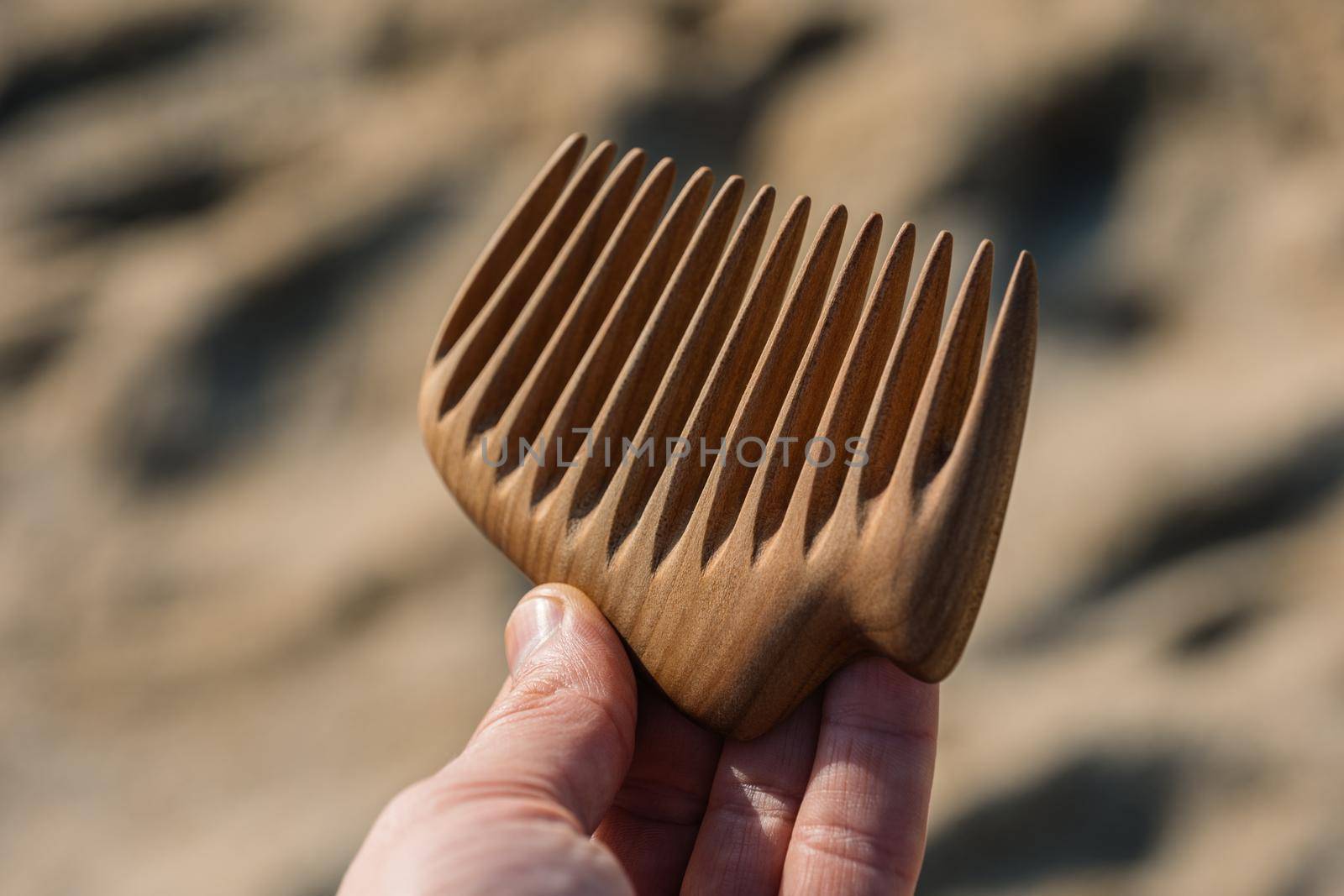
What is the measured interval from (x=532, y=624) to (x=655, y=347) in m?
0.28

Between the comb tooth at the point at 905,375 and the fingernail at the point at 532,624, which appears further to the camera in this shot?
the fingernail at the point at 532,624

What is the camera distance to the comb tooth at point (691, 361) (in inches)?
38.6

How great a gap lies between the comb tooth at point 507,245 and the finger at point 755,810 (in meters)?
0.50

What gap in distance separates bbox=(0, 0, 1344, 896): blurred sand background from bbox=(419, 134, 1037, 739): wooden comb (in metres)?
0.43

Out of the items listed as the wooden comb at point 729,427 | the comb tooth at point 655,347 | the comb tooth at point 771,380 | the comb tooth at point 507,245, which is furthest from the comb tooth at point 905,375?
the comb tooth at point 507,245

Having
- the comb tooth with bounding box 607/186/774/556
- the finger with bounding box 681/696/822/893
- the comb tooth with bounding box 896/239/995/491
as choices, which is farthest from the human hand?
the comb tooth with bounding box 896/239/995/491

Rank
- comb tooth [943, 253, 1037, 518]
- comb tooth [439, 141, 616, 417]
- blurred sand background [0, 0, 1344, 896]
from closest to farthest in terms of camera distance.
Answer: comb tooth [943, 253, 1037, 518]
comb tooth [439, 141, 616, 417]
blurred sand background [0, 0, 1344, 896]

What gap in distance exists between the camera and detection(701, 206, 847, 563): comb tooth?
937 mm

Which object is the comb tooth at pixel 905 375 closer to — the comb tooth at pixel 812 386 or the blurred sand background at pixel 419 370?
the comb tooth at pixel 812 386

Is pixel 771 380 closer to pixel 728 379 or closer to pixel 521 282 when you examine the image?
pixel 728 379

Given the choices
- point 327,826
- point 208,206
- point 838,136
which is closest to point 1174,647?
point 838,136

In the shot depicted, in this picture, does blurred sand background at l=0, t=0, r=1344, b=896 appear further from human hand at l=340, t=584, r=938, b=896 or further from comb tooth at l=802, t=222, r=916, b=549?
comb tooth at l=802, t=222, r=916, b=549

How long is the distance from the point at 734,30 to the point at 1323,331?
35.8 inches

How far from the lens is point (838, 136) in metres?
1.57
